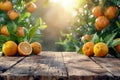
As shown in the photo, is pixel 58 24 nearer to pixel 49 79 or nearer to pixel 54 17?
pixel 54 17

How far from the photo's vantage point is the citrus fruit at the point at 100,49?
7.42 feet

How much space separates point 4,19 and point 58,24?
6.50m

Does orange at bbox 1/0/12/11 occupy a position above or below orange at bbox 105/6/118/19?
above

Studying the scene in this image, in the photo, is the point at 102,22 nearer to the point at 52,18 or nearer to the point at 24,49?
the point at 24,49

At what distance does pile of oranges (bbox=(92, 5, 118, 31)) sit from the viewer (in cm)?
259

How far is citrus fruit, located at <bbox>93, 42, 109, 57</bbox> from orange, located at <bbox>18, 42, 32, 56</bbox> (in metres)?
0.51

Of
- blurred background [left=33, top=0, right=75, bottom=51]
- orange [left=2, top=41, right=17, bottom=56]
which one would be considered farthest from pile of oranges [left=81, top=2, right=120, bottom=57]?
blurred background [left=33, top=0, right=75, bottom=51]

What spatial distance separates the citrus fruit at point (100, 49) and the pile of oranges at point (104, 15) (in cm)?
37

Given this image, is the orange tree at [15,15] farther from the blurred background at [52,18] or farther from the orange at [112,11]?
the blurred background at [52,18]

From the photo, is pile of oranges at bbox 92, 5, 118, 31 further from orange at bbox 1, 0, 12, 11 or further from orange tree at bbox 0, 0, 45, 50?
orange at bbox 1, 0, 12, 11

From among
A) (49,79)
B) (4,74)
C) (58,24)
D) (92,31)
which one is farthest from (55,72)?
(58,24)

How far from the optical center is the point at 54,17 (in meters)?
9.78

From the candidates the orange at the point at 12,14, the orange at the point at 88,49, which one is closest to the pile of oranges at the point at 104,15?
the orange at the point at 88,49

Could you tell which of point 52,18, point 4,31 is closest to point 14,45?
point 4,31
